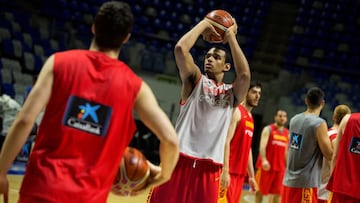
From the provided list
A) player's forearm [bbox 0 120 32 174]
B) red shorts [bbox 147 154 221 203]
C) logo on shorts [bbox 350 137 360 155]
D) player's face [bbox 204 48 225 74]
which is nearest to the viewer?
player's forearm [bbox 0 120 32 174]

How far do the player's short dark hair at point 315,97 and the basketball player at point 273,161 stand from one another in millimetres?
2580

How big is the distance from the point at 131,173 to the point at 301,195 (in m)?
3.33

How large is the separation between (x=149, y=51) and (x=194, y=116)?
8243 mm

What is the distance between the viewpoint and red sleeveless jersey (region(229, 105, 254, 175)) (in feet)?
17.2

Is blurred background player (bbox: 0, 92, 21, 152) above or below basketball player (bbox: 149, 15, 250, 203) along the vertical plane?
below

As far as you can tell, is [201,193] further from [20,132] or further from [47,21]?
[47,21]

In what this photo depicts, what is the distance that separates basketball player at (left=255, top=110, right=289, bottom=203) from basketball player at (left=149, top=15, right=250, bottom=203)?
4.11 meters

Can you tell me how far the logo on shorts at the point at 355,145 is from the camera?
4219 mm

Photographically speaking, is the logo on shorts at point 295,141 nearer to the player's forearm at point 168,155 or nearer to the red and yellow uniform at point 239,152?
the red and yellow uniform at point 239,152

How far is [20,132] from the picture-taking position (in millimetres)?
2068

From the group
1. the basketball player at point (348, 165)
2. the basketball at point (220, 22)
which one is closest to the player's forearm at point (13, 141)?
the basketball at point (220, 22)

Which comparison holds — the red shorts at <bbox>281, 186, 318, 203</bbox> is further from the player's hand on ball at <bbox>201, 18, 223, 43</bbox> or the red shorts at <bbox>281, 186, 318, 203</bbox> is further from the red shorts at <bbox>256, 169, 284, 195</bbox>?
the red shorts at <bbox>256, 169, 284, 195</bbox>

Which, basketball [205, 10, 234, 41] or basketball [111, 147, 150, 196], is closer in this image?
basketball [111, 147, 150, 196]

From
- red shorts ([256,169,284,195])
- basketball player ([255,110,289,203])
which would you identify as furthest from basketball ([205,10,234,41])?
red shorts ([256,169,284,195])
